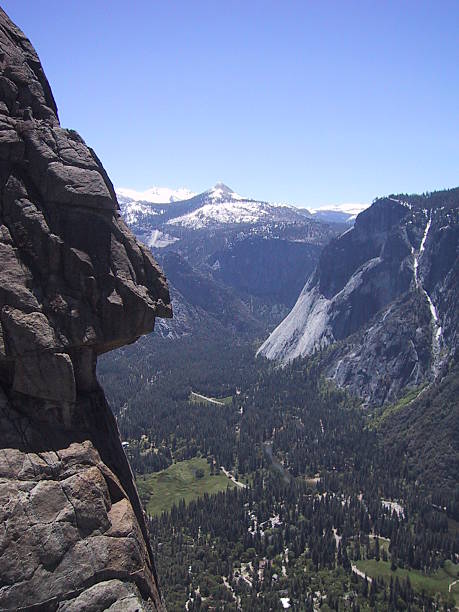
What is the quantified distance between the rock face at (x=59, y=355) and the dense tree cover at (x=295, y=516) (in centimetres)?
6486

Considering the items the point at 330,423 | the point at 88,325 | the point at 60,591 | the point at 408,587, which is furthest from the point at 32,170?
the point at 330,423

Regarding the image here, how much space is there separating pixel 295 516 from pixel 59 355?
10073 centimetres

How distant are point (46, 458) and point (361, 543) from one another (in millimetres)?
93736

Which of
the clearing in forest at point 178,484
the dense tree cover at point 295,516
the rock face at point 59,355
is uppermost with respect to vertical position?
the rock face at point 59,355

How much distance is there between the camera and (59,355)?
22078 millimetres

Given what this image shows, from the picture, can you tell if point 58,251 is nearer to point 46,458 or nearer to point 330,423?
point 46,458

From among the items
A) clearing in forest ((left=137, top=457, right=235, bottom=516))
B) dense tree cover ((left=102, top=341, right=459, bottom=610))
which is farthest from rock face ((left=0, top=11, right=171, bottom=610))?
clearing in forest ((left=137, top=457, right=235, bottom=516))

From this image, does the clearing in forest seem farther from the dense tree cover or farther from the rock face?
the rock face

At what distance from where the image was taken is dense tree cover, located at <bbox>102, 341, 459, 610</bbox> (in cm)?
8394

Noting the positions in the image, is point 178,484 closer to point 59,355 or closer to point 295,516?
point 295,516

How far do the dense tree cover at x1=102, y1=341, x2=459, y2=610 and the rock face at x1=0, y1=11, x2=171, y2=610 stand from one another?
64.9 meters

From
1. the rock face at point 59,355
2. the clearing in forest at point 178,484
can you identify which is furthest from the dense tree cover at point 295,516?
the rock face at point 59,355

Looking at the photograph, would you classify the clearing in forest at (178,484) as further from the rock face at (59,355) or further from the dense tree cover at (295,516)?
the rock face at (59,355)

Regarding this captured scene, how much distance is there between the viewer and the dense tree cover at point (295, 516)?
8394 cm
